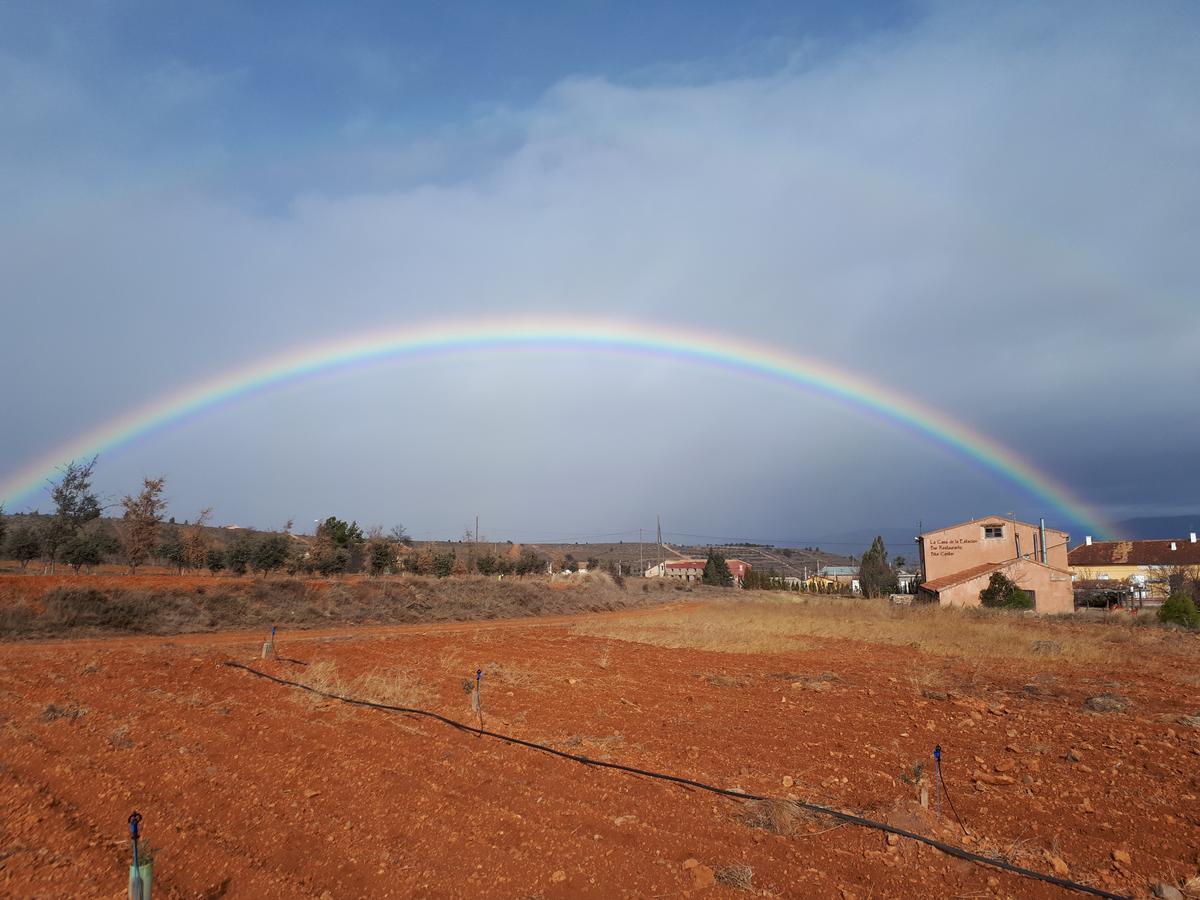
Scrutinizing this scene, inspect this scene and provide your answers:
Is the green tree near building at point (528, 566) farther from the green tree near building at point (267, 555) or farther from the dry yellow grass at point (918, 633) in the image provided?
the dry yellow grass at point (918, 633)

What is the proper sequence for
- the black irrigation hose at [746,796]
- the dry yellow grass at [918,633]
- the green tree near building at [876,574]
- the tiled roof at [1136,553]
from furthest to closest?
the tiled roof at [1136,553], the green tree near building at [876,574], the dry yellow grass at [918,633], the black irrigation hose at [746,796]

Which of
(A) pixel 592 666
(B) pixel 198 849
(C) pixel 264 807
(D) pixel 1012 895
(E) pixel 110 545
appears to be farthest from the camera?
(E) pixel 110 545

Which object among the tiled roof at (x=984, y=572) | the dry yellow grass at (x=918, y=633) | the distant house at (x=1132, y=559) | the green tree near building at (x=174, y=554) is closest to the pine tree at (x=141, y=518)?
the green tree near building at (x=174, y=554)

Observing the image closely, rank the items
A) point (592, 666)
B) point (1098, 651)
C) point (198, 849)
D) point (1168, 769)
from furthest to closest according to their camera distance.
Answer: point (1098, 651), point (592, 666), point (1168, 769), point (198, 849)

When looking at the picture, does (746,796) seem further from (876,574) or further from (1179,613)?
(876,574)

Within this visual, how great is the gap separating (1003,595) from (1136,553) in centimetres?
4914

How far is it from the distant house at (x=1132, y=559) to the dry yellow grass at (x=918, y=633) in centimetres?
4385

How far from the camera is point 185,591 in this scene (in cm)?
2961

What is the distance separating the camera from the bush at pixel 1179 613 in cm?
2970

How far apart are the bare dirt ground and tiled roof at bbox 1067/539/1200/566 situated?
2799 inches

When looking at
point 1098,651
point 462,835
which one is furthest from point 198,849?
point 1098,651

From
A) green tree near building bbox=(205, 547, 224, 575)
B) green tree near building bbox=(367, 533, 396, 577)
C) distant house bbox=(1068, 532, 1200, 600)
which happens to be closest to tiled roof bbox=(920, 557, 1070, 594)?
distant house bbox=(1068, 532, 1200, 600)

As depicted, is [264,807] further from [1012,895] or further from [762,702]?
[762,702]

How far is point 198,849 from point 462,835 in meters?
2.10
